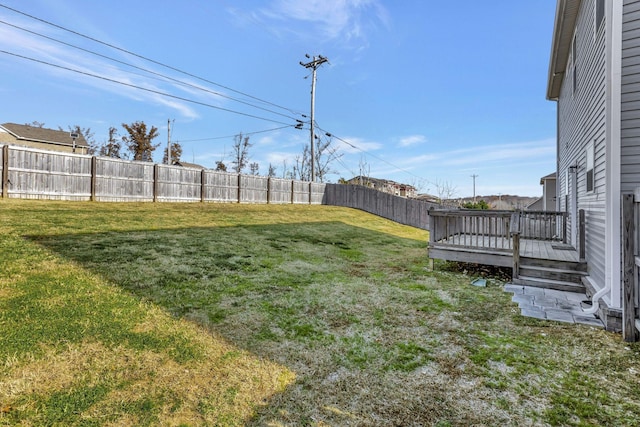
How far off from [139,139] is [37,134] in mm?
8515

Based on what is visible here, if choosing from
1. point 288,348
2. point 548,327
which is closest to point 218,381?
point 288,348

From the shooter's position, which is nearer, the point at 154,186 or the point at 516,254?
the point at 516,254

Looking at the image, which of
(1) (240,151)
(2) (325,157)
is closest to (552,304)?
(2) (325,157)

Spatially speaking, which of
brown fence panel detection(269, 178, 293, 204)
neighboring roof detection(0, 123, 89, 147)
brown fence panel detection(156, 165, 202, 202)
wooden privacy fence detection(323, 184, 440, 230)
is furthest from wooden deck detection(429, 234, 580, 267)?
neighboring roof detection(0, 123, 89, 147)

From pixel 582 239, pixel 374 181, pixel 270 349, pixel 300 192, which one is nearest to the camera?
pixel 270 349

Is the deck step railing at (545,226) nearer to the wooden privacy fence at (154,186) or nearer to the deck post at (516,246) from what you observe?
the deck post at (516,246)

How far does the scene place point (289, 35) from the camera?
63.2 feet

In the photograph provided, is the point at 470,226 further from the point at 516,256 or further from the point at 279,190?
the point at 279,190

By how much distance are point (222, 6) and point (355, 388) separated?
1638 cm

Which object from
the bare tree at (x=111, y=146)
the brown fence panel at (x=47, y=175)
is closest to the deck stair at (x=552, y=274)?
the brown fence panel at (x=47, y=175)

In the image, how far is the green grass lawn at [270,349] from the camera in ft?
6.98

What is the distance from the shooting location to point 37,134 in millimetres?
26328

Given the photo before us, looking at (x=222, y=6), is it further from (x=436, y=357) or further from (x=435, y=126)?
(x=435, y=126)

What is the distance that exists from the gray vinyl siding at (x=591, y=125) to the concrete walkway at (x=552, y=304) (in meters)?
0.47
